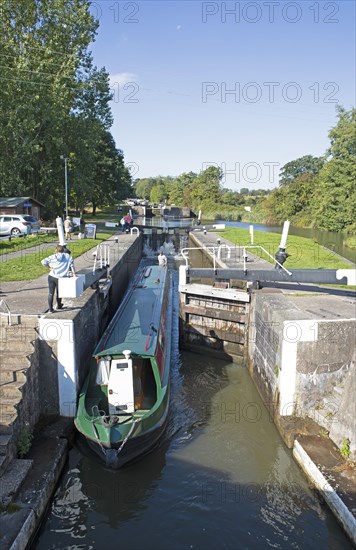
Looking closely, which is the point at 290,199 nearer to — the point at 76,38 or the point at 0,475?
the point at 76,38

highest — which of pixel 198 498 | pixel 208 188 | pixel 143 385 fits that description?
pixel 208 188

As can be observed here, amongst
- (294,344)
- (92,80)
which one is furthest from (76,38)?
(294,344)

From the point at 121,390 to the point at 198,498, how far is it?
2473mm

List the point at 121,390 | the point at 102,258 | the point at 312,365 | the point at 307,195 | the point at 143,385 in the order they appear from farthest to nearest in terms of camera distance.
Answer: the point at 307,195 → the point at 102,258 → the point at 143,385 → the point at 312,365 → the point at 121,390

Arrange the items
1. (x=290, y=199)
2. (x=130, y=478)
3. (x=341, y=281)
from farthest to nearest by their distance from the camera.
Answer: (x=290, y=199)
(x=341, y=281)
(x=130, y=478)

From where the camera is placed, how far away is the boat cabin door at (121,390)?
8.73m

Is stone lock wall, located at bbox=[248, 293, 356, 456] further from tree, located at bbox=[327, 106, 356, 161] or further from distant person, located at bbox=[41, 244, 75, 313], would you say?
tree, located at bbox=[327, 106, 356, 161]

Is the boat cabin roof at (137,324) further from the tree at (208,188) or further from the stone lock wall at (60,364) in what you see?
the tree at (208,188)

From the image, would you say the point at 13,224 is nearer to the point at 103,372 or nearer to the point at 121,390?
the point at 103,372

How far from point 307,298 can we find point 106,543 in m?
8.91

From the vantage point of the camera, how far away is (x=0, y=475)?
22.3 ft

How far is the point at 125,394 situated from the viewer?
8742 mm

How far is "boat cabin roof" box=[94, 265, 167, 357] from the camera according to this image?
9.58 metres

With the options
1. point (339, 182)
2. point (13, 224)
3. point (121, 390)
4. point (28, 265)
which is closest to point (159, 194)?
point (339, 182)
